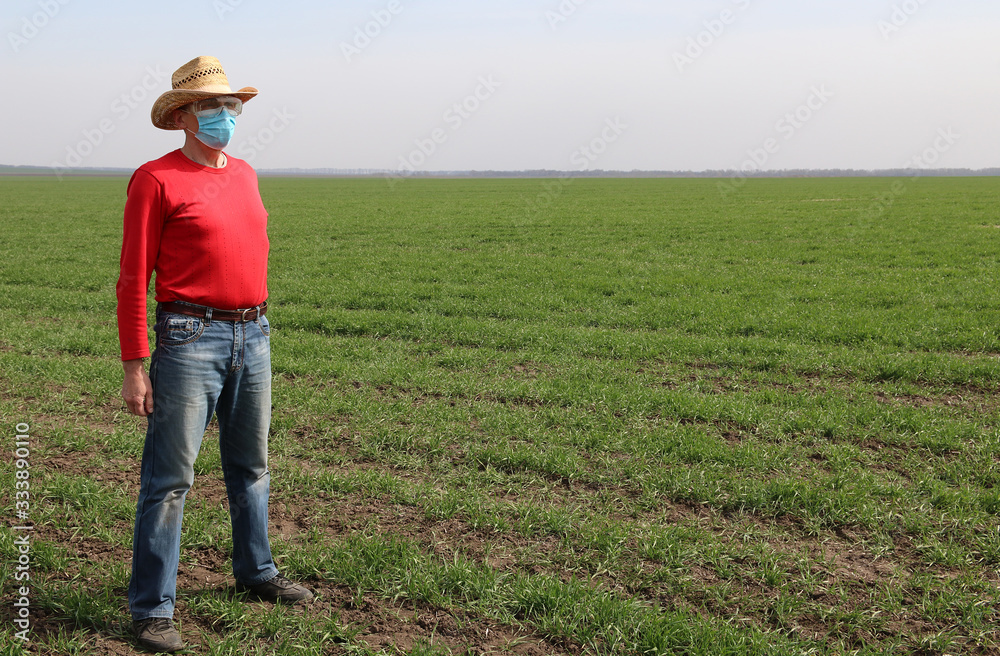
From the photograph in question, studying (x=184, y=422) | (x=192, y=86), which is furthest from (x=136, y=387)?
(x=192, y=86)

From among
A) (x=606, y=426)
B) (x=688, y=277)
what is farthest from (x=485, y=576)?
(x=688, y=277)

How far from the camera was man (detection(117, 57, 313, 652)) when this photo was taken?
3242 millimetres

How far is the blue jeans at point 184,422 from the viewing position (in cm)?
330

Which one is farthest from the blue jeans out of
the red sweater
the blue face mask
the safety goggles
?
the safety goggles

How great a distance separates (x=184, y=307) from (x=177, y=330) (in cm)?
12

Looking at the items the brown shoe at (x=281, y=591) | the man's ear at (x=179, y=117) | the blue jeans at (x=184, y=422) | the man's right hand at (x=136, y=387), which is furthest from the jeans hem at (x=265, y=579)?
the man's ear at (x=179, y=117)

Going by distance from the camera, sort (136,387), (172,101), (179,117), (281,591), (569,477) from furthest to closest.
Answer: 1. (569,477)
2. (281,591)
3. (179,117)
4. (172,101)
5. (136,387)

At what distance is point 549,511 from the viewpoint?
16.1ft

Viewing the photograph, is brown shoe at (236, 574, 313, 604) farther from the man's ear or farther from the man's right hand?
the man's ear

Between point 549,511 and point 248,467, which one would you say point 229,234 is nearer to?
point 248,467

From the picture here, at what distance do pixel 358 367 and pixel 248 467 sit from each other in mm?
4837

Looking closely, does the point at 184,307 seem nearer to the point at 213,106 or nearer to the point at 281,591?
the point at 213,106

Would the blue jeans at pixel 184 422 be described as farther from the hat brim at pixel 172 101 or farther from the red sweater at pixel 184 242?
the hat brim at pixel 172 101

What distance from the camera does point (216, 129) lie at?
3.46m
